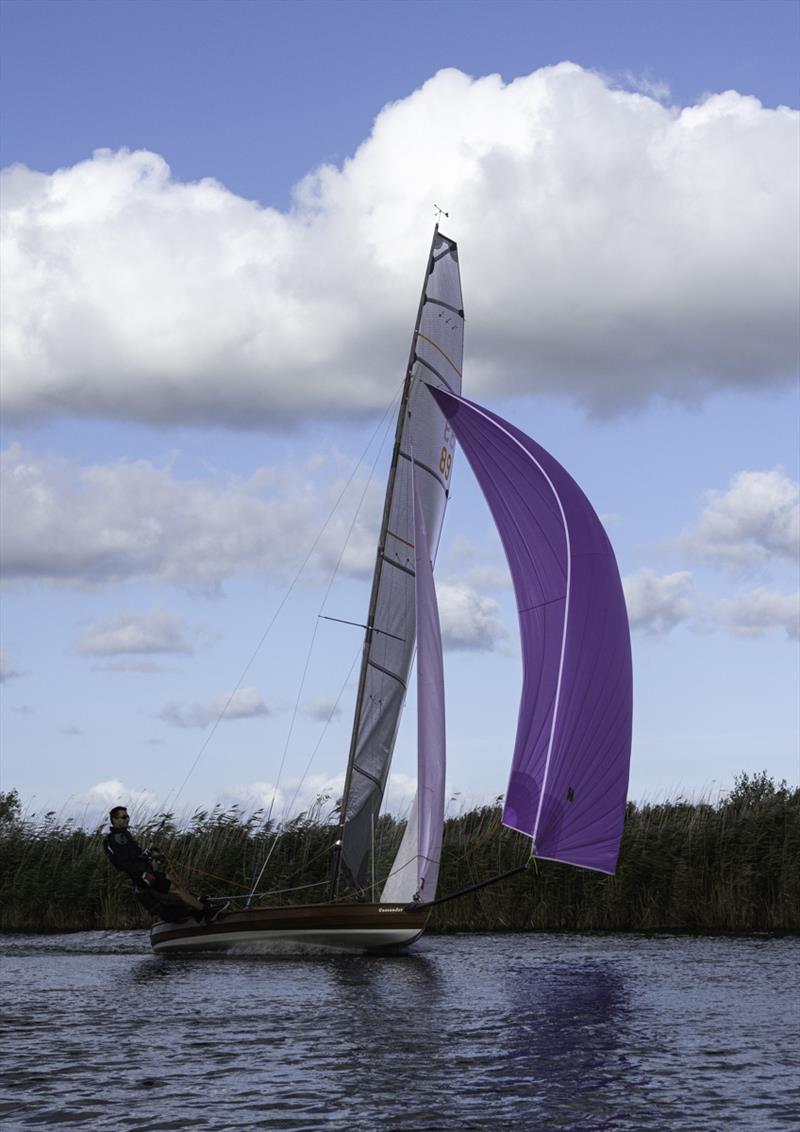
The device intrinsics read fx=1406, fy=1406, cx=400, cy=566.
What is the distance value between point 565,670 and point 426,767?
2702 mm

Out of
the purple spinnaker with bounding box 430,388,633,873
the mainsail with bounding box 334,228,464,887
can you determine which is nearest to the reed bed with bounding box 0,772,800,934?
the mainsail with bounding box 334,228,464,887

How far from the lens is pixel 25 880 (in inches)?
1249

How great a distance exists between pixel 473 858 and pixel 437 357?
1056 centimetres

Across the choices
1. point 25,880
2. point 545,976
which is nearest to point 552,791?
point 545,976

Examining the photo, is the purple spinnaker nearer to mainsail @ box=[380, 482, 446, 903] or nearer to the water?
mainsail @ box=[380, 482, 446, 903]

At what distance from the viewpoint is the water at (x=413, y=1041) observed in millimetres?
12156

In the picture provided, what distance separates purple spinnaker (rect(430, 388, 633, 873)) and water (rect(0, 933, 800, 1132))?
89.3 inches

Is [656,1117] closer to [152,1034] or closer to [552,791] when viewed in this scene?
[152,1034]

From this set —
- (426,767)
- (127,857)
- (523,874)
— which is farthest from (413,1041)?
(523,874)

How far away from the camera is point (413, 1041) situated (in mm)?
15461

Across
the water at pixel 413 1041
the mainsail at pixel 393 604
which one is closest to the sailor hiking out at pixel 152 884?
the water at pixel 413 1041

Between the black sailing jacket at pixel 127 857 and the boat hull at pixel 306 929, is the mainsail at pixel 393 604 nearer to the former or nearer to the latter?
the boat hull at pixel 306 929

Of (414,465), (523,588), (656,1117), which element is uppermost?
(414,465)

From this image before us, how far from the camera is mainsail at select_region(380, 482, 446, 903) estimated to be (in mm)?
22094
